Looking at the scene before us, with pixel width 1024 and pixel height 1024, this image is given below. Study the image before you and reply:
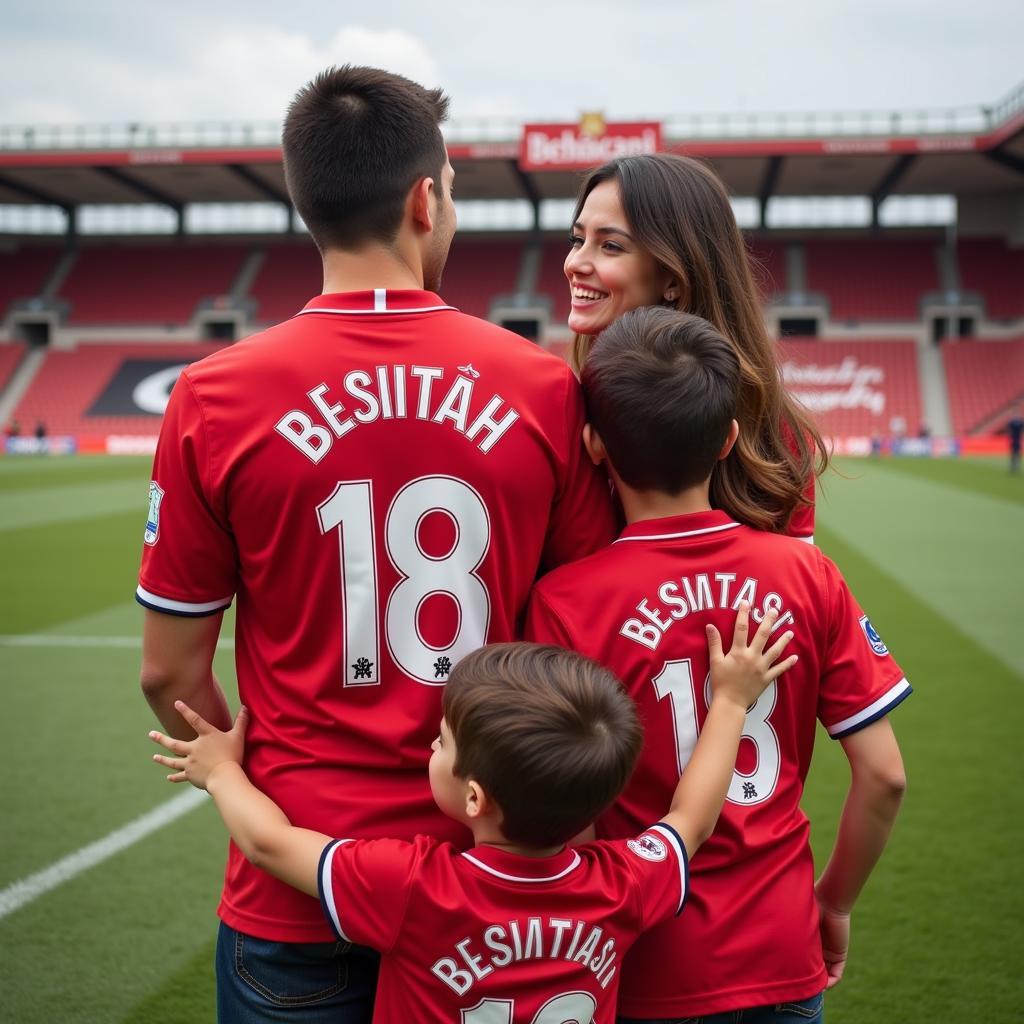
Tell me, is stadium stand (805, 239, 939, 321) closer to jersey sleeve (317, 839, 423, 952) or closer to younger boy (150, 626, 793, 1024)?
younger boy (150, 626, 793, 1024)

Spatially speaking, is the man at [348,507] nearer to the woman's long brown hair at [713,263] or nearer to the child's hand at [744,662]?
the child's hand at [744,662]

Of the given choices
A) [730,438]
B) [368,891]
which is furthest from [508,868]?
[730,438]

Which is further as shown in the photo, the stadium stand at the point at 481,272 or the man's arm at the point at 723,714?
the stadium stand at the point at 481,272

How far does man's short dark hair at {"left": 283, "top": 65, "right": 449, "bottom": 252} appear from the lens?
171cm

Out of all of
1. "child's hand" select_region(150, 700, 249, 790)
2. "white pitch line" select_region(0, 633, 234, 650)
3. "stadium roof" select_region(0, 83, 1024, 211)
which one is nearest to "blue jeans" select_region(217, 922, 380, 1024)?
"child's hand" select_region(150, 700, 249, 790)

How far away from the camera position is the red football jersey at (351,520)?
1.64 metres

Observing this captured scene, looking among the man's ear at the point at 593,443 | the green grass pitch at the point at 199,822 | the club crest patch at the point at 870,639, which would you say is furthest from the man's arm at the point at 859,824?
the green grass pitch at the point at 199,822

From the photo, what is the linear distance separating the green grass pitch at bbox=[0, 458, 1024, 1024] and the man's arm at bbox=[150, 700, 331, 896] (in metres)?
1.49

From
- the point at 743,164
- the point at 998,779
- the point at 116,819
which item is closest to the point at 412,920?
the point at 116,819

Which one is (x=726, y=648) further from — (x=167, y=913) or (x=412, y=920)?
(x=167, y=913)

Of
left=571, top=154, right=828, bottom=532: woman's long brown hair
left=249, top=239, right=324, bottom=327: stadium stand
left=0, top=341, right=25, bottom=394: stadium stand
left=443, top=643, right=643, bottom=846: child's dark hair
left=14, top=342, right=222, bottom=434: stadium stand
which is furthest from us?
left=249, top=239, right=324, bottom=327: stadium stand

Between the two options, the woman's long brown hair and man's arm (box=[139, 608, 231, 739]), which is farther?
the woman's long brown hair

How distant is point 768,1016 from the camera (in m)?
1.79

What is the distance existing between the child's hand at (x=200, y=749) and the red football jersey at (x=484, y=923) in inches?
11.0
